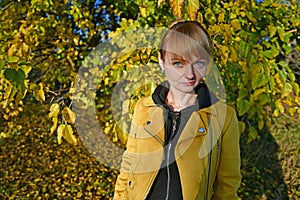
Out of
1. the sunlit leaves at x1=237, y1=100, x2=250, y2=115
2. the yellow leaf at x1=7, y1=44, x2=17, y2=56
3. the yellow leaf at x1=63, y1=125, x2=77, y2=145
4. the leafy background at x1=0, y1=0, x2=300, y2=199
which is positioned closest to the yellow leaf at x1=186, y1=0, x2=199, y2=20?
the leafy background at x1=0, y1=0, x2=300, y2=199

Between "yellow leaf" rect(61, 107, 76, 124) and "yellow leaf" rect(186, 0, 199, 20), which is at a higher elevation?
"yellow leaf" rect(186, 0, 199, 20)

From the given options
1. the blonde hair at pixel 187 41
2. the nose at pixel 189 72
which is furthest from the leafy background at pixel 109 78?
the nose at pixel 189 72

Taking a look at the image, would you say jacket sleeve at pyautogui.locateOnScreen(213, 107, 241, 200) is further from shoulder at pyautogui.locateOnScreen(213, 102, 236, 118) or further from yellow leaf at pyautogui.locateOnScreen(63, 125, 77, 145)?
yellow leaf at pyautogui.locateOnScreen(63, 125, 77, 145)

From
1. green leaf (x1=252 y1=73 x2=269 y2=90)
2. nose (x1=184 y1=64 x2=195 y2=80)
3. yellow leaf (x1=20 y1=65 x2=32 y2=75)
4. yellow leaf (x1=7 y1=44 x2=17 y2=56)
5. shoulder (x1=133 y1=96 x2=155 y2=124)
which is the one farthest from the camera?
yellow leaf (x1=7 y1=44 x2=17 y2=56)

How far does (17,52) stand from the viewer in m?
2.34

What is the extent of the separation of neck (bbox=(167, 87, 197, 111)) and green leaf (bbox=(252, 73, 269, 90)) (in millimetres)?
483

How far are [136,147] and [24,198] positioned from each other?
7.79 ft

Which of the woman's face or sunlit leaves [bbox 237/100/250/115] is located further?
sunlit leaves [bbox 237/100/250/115]

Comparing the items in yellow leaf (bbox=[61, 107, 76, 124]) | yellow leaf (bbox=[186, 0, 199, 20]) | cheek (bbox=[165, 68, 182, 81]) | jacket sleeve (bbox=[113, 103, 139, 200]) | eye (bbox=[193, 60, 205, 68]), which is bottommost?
jacket sleeve (bbox=[113, 103, 139, 200])

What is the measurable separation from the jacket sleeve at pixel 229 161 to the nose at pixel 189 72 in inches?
7.0

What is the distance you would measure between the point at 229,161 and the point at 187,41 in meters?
0.39

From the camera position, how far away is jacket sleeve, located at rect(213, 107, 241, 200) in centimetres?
118

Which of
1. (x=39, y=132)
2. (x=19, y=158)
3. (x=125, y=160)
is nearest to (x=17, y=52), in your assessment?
(x=125, y=160)

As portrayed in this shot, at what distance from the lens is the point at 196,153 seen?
1.14 m
